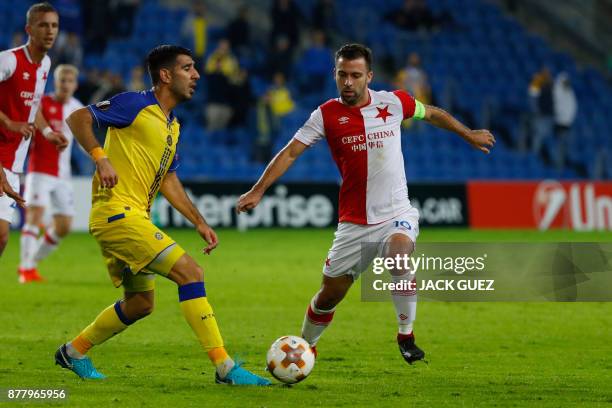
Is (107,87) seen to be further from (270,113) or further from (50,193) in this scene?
(50,193)

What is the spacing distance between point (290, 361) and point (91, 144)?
Result: 1.89 m

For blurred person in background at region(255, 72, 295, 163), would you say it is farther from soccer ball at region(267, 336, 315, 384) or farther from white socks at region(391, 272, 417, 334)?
soccer ball at region(267, 336, 315, 384)

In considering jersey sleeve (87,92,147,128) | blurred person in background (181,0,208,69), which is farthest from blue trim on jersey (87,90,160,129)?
blurred person in background (181,0,208,69)

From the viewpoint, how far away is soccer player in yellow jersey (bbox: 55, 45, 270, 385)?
7.09 m

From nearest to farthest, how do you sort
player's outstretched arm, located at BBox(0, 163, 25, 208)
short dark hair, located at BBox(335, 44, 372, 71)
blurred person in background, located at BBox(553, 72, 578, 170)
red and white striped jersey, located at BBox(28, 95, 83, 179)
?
player's outstretched arm, located at BBox(0, 163, 25, 208) < short dark hair, located at BBox(335, 44, 372, 71) < red and white striped jersey, located at BBox(28, 95, 83, 179) < blurred person in background, located at BBox(553, 72, 578, 170)

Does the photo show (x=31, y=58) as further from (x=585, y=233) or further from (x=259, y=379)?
(x=585, y=233)

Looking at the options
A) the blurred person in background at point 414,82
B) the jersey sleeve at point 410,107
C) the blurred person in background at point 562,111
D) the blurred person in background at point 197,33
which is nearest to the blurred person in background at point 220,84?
the blurred person in background at point 197,33

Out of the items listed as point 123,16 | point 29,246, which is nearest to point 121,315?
point 29,246

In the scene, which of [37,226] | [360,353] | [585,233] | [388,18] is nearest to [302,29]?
[388,18]

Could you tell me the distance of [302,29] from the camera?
27562 mm

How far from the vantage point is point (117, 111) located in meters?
7.25

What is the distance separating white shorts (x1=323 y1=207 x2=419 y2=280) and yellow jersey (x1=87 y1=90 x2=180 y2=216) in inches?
58.9

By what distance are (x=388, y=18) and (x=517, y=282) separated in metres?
15.1

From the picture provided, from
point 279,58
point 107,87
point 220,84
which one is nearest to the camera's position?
point 107,87
